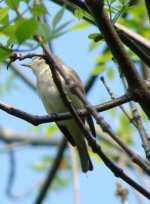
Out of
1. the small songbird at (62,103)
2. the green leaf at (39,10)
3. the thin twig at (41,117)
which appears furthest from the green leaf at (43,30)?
the small songbird at (62,103)

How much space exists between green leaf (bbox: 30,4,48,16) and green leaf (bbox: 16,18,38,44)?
0.35ft

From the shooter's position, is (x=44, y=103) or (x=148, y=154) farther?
(x=44, y=103)

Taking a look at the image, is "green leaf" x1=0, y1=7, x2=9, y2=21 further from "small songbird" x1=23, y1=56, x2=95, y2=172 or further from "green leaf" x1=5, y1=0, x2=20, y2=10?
"small songbird" x1=23, y1=56, x2=95, y2=172

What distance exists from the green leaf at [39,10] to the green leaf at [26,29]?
0.11 metres

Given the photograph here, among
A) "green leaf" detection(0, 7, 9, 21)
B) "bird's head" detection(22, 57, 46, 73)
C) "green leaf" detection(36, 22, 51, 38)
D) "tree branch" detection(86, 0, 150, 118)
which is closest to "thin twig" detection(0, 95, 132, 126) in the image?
"tree branch" detection(86, 0, 150, 118)

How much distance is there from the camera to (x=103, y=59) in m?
4.16

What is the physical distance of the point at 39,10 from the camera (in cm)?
187

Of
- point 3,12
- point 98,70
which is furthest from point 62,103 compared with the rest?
point 3,12

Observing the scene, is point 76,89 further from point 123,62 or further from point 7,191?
point 7,191

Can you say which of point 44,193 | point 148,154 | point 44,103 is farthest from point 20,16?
point 44,193

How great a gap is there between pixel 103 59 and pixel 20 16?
2331mm

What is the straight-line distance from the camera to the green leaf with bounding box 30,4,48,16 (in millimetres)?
1853

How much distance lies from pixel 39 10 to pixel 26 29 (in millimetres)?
145

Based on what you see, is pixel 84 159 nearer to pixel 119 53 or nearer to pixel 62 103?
pixel 62 103
